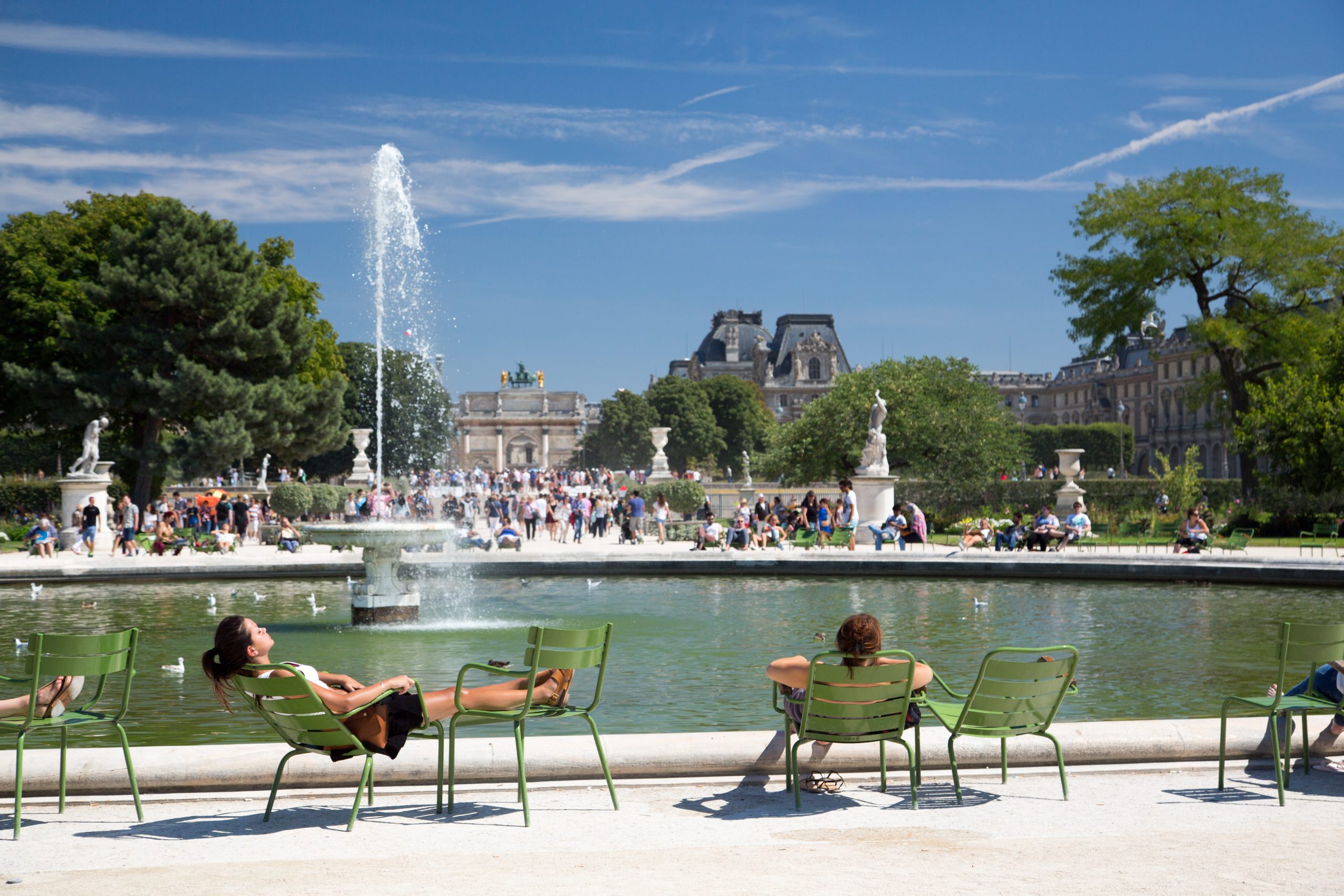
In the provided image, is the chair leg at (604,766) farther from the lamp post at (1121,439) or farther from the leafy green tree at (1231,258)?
the lamp post at (1121,439)

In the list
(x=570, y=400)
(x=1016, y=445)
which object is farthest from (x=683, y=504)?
(x=570, y=400)

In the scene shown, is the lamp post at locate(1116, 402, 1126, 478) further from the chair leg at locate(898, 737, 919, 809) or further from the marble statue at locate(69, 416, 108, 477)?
the chair leg at locate(898, 737, 919, 809)

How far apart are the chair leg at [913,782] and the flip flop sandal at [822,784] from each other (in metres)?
0.31

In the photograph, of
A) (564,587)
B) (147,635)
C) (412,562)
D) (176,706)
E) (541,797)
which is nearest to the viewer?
(541,797)

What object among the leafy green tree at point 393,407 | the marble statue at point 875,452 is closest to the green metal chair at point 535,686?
the marble statue at point 875,452

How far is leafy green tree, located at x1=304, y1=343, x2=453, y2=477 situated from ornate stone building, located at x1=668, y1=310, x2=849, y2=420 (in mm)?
49345

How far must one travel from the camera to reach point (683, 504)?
1441 inches

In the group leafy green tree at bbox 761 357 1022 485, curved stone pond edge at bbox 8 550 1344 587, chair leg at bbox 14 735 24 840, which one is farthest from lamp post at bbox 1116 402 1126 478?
chair leg at bbox 14 735 24 840

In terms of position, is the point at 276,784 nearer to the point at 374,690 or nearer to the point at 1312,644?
the point at 374,690

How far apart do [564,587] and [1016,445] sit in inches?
963

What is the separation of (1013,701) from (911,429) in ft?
107

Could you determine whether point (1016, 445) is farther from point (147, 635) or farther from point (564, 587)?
point (147, 635)

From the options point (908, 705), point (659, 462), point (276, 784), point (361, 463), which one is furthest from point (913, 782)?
point (361, 463)

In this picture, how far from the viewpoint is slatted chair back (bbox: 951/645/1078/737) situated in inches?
208
